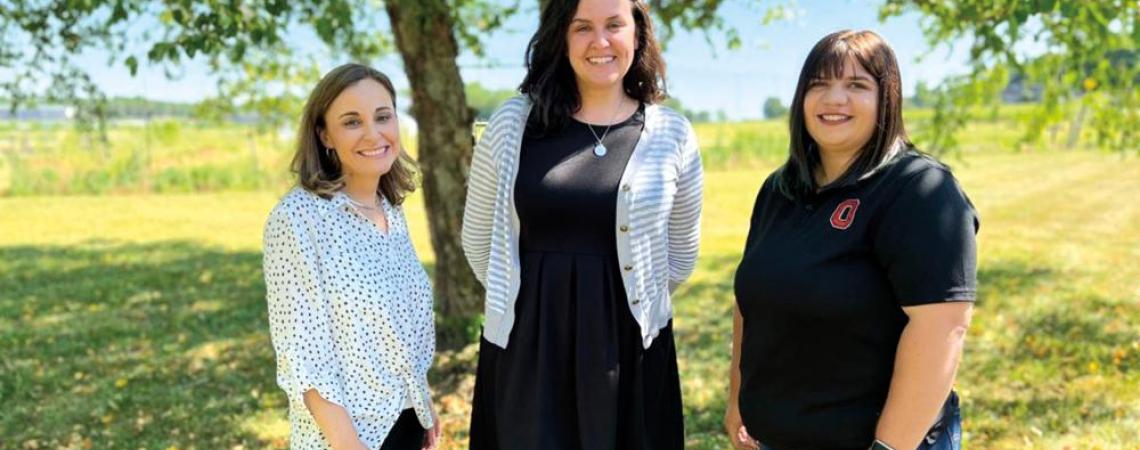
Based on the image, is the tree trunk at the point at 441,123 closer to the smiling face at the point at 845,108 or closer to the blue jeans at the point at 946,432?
the smiling face at the point at 845,108

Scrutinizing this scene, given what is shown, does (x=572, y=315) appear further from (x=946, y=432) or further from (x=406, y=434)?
(x=946, y=432)

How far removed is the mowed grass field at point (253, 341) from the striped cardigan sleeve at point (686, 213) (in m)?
1.87

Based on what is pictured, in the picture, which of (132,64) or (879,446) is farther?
(132,64)

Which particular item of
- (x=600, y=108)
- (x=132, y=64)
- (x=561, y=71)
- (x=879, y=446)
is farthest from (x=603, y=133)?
(x=132, y=64)

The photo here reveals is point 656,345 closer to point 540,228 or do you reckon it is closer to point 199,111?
point 540,228

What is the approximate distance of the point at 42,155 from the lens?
20.3 m

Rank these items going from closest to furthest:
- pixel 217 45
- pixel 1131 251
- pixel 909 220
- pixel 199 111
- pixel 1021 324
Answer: pixel 909 220 → pixel 217 45 → pixel 1021 324 → pixel 199 111 → pixel 1131 251

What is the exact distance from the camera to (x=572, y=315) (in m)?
2.47

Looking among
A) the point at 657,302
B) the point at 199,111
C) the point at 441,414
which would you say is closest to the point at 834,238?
the point at 657,302

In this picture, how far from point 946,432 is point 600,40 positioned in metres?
1.31

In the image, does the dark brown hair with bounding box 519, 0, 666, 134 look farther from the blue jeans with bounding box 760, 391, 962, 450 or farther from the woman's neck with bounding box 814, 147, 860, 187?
the blue jeans with bounding box 760, 391, 962, 450

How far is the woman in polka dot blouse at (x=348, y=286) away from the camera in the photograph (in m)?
2.08

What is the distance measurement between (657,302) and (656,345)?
13 centimetres

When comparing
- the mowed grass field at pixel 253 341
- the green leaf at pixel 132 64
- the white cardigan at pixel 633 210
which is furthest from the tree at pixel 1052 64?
the green leaf at pixel 132 64
